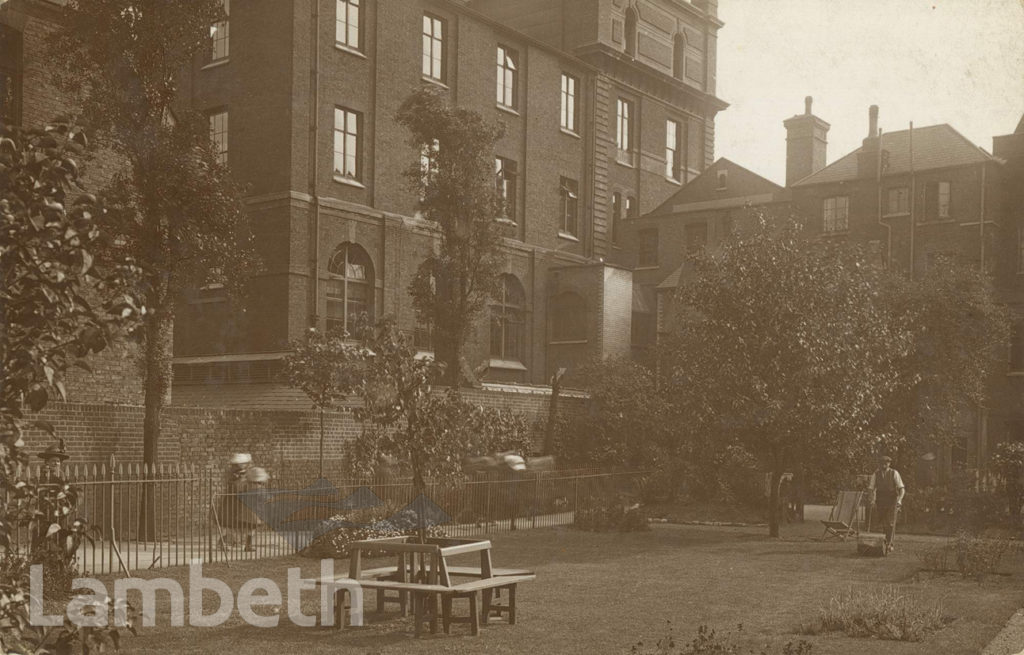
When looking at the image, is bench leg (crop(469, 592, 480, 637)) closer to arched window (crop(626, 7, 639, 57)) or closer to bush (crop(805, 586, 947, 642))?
bush (crop(805, 586, 947, 642))

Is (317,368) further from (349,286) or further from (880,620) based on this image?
(880,620)

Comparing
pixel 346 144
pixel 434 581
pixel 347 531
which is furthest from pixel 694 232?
pixel 434 581

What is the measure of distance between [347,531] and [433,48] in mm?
20269

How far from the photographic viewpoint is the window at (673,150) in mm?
44875

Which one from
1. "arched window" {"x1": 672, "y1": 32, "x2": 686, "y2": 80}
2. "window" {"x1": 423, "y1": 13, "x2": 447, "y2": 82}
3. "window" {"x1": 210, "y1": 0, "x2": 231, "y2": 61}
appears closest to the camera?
"window" {"x1": 210, "y1": 0, "x2": 231, "y2": 61}

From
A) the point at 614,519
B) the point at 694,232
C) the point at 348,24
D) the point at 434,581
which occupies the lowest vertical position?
the point at 614,519

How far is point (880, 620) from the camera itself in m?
10.1

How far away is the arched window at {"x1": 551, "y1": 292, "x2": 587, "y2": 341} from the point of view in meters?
36.7

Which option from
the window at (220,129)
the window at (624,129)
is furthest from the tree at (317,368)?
the window at (624,129)

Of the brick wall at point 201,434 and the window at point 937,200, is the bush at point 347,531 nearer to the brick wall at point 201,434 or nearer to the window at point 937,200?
the brick wall at point 201,434

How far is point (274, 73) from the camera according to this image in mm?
28516

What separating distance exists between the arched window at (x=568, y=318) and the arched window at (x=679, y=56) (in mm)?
12739

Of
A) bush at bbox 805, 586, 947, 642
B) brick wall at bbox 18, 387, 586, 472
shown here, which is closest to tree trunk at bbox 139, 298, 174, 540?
brick wall at bbox 18, 387, 586, 472

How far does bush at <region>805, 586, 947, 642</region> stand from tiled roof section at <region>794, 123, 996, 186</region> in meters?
30.5
